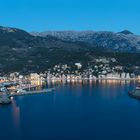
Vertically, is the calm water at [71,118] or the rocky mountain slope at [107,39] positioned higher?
the rocky mountain slope at [107,39]

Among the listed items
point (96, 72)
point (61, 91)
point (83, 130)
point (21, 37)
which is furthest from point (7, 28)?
point (83, 130)

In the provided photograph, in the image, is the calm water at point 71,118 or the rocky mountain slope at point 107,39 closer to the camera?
the calm water at point 71,118

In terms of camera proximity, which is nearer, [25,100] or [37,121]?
[37,121]

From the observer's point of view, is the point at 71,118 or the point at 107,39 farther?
the point at 107,39

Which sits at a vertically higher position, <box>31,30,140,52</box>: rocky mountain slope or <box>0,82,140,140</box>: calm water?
<box>31,30,140,52</box>: rocky mountain slope

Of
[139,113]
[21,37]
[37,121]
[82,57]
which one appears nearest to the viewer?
[37,121]

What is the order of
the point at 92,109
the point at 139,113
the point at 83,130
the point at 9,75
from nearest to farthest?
the point at 83,130
the point at 139,113
the point at 92,109
the point at 9,75

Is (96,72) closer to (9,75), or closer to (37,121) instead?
(9,75)

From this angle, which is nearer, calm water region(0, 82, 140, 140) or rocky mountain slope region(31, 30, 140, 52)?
calm water region(0, 82, 140, 140)
